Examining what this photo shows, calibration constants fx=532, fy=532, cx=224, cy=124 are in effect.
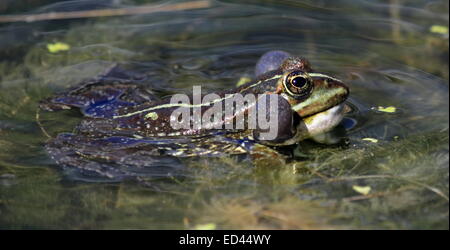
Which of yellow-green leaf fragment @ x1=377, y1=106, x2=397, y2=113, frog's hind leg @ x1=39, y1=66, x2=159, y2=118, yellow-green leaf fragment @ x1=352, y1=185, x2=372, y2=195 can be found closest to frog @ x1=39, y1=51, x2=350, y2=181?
frog's hind leg @ x1=39, y1=66, x2=159, y2=118

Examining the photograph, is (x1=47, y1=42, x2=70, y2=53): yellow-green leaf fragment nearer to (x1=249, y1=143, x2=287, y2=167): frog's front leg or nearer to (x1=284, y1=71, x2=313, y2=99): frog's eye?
(x1=249, y1=143, x2=287, y2=167): frog's front leg

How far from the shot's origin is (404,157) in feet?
15.4

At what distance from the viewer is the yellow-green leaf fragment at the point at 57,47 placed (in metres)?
7.23

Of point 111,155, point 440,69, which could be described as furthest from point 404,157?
point 111,155

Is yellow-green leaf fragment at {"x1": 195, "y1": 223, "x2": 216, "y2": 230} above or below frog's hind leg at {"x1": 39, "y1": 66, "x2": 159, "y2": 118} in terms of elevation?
below

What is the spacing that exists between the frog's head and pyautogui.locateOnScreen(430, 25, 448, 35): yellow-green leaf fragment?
277 centimetres

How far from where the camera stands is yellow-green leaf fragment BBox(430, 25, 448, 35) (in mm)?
6992

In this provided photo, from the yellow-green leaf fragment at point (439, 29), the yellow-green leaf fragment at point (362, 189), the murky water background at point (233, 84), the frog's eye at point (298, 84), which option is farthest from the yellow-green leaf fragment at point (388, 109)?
the yellow-green leaf fragment at point (439, 29)

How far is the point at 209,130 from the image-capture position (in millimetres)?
5121

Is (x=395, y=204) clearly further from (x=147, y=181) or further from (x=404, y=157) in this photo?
(x=147, y=181)

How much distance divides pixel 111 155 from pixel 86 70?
83.3 inches

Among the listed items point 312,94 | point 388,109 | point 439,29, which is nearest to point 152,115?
point 312,94

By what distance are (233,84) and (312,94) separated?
151cm

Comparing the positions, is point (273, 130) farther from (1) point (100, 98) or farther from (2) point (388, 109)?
(1) point (100, 98)
